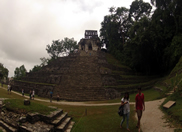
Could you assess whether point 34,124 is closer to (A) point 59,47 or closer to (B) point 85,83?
(B) point 85,83

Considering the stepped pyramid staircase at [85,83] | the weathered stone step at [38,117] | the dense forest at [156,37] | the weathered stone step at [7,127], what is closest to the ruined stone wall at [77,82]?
the stepped pyramid staircase at [85,83]

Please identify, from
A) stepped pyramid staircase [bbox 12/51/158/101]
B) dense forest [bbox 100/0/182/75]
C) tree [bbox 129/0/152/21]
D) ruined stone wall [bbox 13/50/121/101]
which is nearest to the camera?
ruined stone wall [bbox 13/50/121/101]

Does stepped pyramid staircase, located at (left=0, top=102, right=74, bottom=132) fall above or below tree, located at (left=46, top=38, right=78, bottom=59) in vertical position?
below

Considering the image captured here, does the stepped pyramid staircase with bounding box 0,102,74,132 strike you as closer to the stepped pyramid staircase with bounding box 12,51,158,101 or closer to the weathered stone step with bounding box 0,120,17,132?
the weathered stone step with bounding box 0,120,17,132

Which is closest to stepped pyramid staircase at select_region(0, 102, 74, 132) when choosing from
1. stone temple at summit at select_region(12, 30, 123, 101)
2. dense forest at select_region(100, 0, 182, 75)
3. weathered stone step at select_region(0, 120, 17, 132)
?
weathered stone step at select_region(0, 120, 17, 132)

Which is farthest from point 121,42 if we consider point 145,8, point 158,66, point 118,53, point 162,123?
point 162,123

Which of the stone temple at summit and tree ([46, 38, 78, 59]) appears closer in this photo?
the stone temple at summit

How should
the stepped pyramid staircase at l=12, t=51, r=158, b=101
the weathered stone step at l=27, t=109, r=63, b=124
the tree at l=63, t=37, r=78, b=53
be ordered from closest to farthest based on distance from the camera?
1. the weathered stone step at l=27, t=109, r=63, b=124
2. the stepped pyramid staircase at l=12, t=51, r=158, b=101
3. the tree at l=63, t=37, r=78, b=53

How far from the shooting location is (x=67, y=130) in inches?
225

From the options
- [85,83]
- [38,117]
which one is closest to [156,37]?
[85,83]

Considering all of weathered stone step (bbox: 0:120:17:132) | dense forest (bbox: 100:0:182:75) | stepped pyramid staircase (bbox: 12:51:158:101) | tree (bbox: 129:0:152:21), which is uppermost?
tree (bbox: 129:0:152:21)

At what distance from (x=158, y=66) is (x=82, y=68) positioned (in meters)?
13.7

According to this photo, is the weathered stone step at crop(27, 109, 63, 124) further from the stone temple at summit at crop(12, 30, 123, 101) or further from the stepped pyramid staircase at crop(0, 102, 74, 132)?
the stone temple at summit at crop(12, 30, 123, 101)

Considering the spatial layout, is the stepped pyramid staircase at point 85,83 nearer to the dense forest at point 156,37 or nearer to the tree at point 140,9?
the dense forest at point 156,37
